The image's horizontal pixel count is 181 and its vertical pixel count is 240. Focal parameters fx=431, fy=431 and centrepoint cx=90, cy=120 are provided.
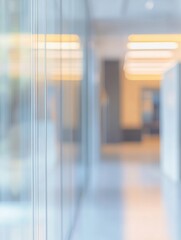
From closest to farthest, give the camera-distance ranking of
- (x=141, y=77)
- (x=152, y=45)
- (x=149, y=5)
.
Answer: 1. (x=149, y=5)
2. (x=152, y=45)
3. (x=141, y=77)

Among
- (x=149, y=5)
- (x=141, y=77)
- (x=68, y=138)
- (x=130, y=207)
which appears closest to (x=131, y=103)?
(x=141, y=77)

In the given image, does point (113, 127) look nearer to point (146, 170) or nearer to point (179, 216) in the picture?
point (146, 170)

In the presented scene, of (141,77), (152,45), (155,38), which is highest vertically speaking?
(155,38)

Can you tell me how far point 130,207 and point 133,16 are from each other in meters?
6.36

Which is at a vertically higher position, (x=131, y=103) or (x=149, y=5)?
(x=149, y=5)

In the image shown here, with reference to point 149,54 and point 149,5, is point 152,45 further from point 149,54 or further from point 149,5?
point 149,5

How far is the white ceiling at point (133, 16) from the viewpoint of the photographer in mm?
10734

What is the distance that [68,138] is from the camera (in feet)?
18.3

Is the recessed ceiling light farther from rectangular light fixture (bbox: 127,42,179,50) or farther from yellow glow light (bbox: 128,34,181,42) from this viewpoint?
rectangular light fixture (bbox: 127,42,179,50)

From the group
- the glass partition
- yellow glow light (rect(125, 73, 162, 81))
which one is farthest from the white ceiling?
yellow glow light (rect(125, 73, 162, 81))

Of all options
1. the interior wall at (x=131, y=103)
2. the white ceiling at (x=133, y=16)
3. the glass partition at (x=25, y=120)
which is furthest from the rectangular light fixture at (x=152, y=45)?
the glass partition at (x=25, y=120)

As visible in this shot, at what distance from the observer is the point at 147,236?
546 centimetres

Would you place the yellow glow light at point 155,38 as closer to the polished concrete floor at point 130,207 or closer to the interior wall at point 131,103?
the polished concrete floor at point 130,207

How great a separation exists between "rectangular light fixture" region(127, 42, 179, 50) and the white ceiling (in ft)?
3.92
